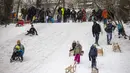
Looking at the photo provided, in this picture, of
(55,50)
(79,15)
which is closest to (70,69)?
(55,50)

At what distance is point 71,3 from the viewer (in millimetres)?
71938

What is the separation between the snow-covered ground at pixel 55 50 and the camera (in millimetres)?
22594

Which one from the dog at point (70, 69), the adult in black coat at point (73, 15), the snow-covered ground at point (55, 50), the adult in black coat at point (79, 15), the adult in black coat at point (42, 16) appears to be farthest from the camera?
the adult in black coat at point (73, 15)

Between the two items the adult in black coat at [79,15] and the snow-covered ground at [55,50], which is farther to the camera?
the adult in black coat at [79,15]

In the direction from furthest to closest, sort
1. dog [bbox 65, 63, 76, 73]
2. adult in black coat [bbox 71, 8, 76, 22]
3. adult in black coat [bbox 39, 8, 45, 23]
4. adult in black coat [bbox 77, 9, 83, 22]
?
adult in black coat [bbox 71, 8, 76, 22]
adult in black coat [bbox 39, 8, 45, 23]
adult in black coat [bbox 77, 9, 83, 22]
dog [bbox 65, 63, 76, 73]

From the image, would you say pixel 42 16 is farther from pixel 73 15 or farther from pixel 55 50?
pixel 55 50

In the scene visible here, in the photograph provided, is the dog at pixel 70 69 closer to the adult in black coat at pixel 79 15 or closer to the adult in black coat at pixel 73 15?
the adult in black coat at pixel 79 15

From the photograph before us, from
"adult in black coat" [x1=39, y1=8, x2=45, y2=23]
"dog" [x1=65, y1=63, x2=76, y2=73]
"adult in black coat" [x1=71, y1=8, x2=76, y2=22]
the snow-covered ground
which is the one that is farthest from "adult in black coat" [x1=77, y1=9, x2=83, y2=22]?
"dog" [x1=65, y1=63, x2=76, y2=73]

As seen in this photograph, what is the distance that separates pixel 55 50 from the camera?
26.7 metres

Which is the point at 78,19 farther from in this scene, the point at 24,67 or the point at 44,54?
the point at 24,67

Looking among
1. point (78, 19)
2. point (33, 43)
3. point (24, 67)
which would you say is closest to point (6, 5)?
point (78, 19)

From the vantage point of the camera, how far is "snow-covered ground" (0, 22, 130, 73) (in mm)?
22594

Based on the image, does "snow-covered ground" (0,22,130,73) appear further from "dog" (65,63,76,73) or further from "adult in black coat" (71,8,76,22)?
"adult in black coat" (71,8,76,22)

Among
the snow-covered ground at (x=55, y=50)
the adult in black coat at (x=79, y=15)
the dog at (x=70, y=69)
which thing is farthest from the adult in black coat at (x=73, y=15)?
the dog at (x=70, y=69)
